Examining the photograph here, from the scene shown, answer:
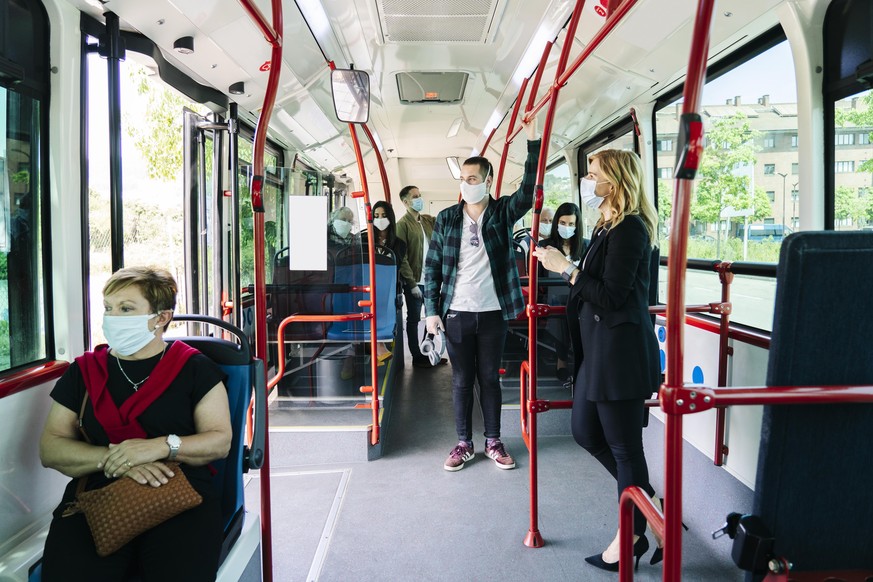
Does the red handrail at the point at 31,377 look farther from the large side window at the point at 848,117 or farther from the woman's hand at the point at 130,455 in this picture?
the large side window at the point at 848,117

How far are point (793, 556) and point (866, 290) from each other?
0.53 metres

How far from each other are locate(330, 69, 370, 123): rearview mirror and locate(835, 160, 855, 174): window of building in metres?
2.10

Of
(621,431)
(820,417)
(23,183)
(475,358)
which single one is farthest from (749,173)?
(23,183)

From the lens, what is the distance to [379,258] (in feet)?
13.9

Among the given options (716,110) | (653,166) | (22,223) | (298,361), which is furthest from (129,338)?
(653,166)

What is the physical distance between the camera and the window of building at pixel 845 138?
7.59ft

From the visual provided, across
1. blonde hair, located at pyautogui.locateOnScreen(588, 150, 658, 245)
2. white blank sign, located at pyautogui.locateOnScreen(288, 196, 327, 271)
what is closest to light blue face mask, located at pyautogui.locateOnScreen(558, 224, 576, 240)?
white blank sign, located at pyautogui.locateOnScreen(288, 196, 327, 271)

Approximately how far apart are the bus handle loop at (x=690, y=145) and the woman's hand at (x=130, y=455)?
1.58 m

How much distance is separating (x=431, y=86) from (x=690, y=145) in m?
4.46

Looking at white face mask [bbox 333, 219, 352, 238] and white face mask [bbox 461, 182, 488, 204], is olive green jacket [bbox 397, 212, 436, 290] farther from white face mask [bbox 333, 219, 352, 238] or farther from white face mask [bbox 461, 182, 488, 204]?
white face mask [bbox 461, 182, 488, 204]

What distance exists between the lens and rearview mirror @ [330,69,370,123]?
289 centimetres

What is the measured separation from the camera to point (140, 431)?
1.77 m

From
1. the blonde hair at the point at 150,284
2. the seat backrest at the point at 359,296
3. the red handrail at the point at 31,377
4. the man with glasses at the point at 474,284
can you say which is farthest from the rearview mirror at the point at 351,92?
the red handrail at the point at 31,377

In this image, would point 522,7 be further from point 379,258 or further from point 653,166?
point 379,258
